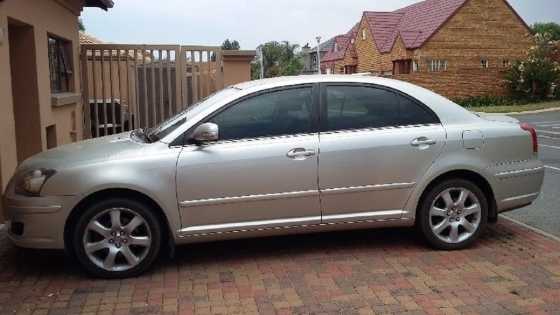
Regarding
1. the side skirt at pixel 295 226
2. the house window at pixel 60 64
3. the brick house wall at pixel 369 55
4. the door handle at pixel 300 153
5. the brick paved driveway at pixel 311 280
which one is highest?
the brick house wall at pixel 369 55

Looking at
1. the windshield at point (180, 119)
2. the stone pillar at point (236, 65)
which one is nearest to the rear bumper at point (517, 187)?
the windshield at point (180, 119)

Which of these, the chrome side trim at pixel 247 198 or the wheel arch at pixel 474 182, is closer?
the chrome side trim at pixel 247 198

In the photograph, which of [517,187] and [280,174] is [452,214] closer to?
[517,187]

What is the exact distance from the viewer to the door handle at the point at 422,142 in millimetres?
5676

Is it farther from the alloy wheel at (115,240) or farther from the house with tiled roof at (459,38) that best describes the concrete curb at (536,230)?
the house with tiled roof at (459,38)

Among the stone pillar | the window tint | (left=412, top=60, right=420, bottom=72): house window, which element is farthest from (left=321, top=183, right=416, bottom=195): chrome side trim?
(left=412, top=60, right=420, bottom=72): house window

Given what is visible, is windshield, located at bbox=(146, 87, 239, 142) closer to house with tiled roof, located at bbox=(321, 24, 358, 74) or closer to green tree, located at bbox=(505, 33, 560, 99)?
green tree, located at bbox=(505, 33, 560, 99)

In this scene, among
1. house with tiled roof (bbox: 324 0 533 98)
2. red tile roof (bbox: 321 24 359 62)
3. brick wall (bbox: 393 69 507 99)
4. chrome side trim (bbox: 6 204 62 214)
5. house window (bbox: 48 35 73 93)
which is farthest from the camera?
red tile roof (bbox: 321 24 359 62)

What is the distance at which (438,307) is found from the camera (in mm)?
4441

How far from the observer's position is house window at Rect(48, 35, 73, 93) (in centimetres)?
1005

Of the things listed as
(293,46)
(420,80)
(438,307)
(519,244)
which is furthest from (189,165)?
(293,46)

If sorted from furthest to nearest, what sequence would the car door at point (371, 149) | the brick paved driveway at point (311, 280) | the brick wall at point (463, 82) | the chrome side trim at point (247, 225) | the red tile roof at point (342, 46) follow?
1. the red tile roof at point (342, 46)
2. the brick wall at point (463, 82)
3. the car door at point (371, 149)
4. the chrome side trim at point (247, 225)
5. the brick paved driveway at point (311, 280)

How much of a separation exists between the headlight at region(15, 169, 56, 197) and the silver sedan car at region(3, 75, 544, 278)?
0.04 feet

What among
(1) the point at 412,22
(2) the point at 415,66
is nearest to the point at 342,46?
(1) the point at 412,22
